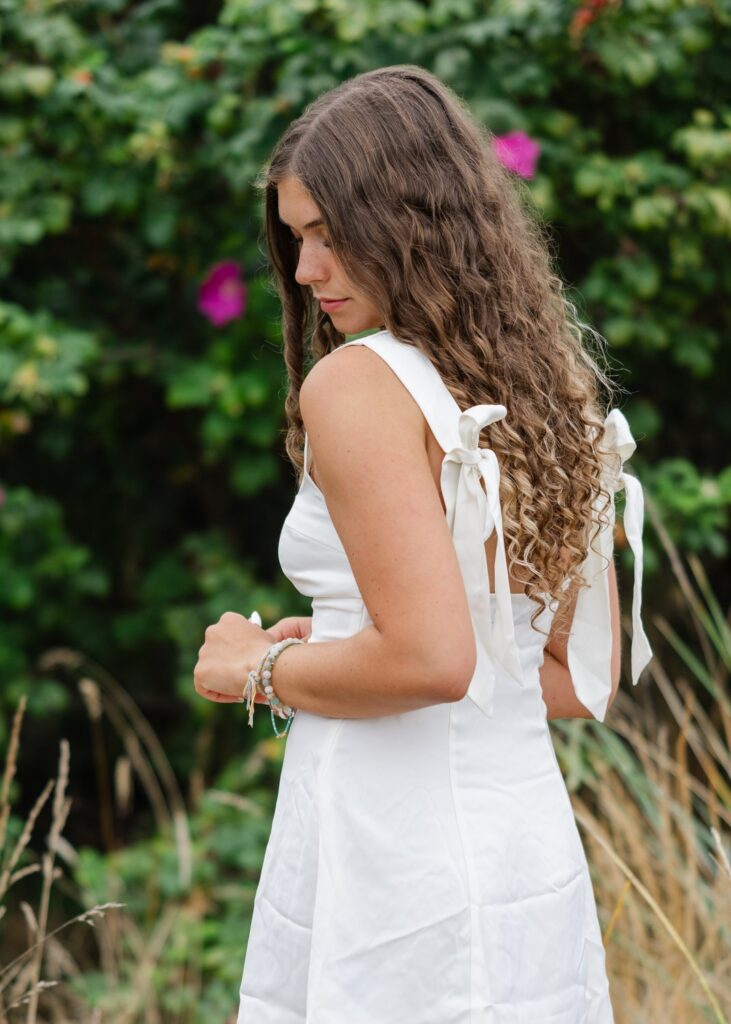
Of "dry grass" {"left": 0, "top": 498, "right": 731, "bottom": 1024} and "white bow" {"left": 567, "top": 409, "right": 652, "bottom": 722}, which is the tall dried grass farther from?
"white bow" {"left": 567, "top": 409, "right": 652, "bottom": 722}

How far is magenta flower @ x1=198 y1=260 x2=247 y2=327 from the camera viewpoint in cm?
343

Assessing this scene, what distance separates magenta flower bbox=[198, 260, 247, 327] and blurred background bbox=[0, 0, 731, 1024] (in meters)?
0.01

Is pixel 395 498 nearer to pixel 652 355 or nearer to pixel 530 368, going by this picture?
pixel 530 368

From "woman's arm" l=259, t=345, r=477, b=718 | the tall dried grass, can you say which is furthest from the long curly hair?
the tall dried grass

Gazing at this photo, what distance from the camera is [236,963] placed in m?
3.27

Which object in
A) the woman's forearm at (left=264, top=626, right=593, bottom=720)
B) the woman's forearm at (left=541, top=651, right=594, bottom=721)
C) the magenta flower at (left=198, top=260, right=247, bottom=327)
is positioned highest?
the woman's forearm at (left=264, top=626, right=593, bottom=720)

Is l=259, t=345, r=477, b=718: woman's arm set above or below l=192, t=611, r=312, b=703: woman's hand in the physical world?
above

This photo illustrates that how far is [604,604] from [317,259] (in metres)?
0.54

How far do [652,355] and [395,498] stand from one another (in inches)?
101

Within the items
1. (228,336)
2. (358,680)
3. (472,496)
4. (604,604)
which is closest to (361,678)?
(358,680)

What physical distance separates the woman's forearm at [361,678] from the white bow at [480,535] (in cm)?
9

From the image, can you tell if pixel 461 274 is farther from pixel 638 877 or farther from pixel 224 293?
pixel 224 293

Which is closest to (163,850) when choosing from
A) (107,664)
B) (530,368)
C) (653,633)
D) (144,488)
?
(107,664)

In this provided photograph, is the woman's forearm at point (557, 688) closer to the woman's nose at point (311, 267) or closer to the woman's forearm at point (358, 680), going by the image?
the woman's forearm at point (358, 680)
